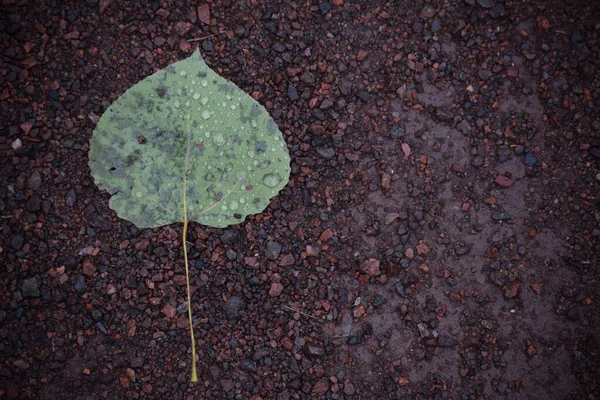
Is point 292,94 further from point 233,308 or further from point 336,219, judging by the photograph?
point 233,308

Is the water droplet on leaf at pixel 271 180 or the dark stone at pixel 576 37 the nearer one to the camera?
the water droplet on leaf at pixel 271 180

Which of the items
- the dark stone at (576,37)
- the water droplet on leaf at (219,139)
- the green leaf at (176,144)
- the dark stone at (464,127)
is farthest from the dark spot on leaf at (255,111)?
the dark stone at (576,37)

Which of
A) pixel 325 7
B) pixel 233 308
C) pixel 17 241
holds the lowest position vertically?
pixel 233 308

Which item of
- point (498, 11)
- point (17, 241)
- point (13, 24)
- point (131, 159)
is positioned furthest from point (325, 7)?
point (17, 241)

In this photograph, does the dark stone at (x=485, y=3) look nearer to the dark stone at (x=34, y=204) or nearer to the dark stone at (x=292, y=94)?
the dark stone at (x=292, y=94)

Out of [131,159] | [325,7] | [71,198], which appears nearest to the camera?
[131,159]

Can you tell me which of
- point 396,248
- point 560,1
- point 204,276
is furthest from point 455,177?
point 204,276
